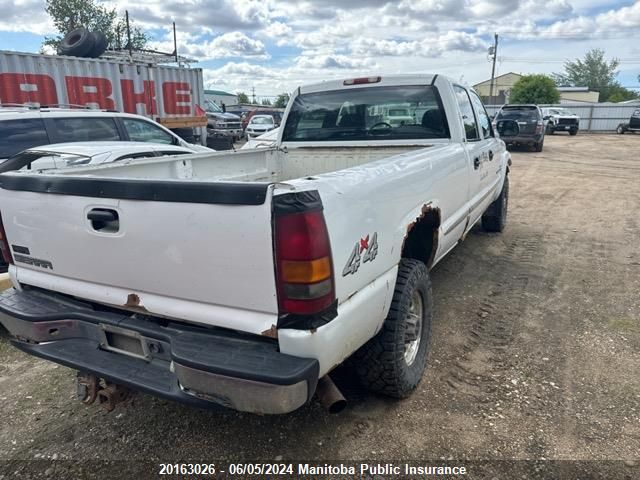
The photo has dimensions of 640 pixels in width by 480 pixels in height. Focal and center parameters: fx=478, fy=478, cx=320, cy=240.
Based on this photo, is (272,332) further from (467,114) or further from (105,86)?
(105,86)

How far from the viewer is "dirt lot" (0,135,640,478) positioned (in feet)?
8.14

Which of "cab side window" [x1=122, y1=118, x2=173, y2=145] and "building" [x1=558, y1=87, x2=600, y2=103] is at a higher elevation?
"building" [x1=558, y1=87, x2=600, y2=103]

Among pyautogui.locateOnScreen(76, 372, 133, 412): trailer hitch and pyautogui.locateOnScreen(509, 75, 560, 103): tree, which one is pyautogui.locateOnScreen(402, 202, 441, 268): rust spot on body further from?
pyautogui.locateOnScreen(509, 75, 560, 103): tree

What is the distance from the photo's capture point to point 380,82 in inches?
172

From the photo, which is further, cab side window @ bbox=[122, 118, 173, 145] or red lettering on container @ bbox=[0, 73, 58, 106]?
red lettering on container @ bbox=[0, 73, 58, 106]

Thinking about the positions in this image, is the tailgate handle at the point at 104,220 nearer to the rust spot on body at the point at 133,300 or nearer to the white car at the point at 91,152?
the rust spot on body at the point at 133,300

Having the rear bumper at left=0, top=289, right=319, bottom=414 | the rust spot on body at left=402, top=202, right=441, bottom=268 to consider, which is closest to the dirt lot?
the rear bumper at left=0, top=289, right=319, bottom=414

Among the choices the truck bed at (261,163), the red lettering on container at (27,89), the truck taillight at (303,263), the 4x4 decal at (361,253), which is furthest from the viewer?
the red lettering on container at (27,89)

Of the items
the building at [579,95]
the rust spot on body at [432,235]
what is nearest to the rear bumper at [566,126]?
the rust spot on body at [432,235]

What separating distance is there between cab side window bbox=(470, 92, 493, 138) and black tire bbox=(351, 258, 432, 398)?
8.92 ft

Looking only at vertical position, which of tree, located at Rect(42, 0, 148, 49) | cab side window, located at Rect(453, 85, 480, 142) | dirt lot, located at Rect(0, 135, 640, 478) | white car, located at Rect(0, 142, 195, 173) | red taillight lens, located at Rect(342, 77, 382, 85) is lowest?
dirt lot, located at Rect(0, 135, 640, 478)

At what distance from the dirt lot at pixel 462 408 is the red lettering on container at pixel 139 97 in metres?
10.8

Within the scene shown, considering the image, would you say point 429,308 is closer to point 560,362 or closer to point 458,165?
point 560,362

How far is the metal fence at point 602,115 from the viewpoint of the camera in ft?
103
